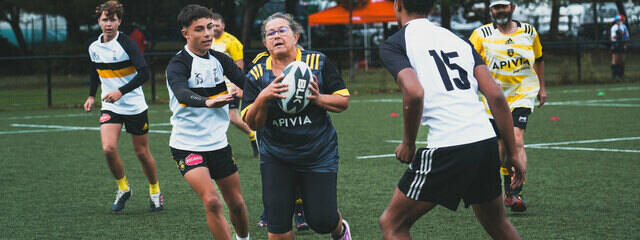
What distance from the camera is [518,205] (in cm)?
749

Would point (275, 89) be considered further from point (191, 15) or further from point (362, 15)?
point (362, 15)

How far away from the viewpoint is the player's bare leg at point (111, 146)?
8047 mm

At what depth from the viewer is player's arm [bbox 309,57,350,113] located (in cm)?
489

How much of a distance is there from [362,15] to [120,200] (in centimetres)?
2581

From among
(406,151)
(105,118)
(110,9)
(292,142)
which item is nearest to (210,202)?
(292,142)

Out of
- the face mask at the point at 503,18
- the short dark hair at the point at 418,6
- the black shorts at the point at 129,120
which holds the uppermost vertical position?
the short dark hair at the point at 418,6

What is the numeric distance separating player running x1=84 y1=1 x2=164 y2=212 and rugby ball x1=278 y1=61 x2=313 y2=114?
356 cm

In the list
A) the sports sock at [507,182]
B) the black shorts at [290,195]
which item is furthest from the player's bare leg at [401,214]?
the sports sock at [507,182]

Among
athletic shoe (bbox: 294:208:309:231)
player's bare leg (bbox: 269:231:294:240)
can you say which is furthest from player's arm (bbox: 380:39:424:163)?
athletic shoe (bbox: 294:208:309:231)

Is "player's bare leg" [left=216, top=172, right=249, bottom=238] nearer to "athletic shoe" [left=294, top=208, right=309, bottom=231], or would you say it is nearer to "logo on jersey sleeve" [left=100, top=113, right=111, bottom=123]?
"athletic shoe" [left=294, top=208, right=309, bottom=231]

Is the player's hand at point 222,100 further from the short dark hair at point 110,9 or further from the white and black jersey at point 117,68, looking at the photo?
the short dark hair at point 110,9

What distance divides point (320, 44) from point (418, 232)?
1286 inches

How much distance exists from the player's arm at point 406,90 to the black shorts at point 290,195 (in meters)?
0.85

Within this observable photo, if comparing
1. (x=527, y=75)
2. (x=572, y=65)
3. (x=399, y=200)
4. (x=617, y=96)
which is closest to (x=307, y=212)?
(x=399, y=200)
